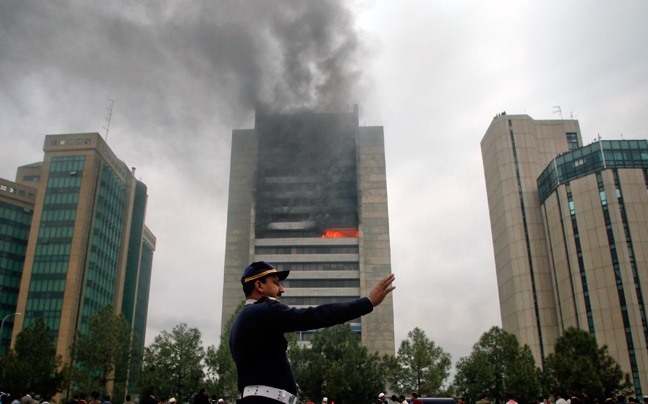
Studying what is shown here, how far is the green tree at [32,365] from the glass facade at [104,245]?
4530 centimetres

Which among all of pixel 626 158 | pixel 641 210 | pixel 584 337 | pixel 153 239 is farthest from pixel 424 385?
pixel 153 239

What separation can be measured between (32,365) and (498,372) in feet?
123

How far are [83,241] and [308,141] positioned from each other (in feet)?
169

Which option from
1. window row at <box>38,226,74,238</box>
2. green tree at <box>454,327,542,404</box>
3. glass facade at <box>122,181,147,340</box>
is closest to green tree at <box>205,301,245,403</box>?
green tree at <box>454,327,542,404</box>

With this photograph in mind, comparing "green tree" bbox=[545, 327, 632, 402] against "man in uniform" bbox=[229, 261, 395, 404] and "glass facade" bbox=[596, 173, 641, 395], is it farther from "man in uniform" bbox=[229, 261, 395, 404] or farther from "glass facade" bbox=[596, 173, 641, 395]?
"man in uniform" bbox=[229, 261, 395, 404]

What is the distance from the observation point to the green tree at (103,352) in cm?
3988

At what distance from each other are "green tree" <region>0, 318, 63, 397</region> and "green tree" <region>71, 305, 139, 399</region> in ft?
5.49

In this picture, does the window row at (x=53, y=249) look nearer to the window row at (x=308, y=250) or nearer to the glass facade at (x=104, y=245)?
the glass facade at (x=104, y=245)

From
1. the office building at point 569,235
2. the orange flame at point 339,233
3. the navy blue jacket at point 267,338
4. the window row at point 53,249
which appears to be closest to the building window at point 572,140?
the office building at point 569,235

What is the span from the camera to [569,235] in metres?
73.1

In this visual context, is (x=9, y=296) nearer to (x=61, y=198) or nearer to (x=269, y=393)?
(x=61, y=198)

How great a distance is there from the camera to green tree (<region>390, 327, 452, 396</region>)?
44737 millimetres

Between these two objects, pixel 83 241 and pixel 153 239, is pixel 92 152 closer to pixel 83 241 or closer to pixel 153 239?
pixel 83 241

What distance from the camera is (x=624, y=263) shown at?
66.6m
